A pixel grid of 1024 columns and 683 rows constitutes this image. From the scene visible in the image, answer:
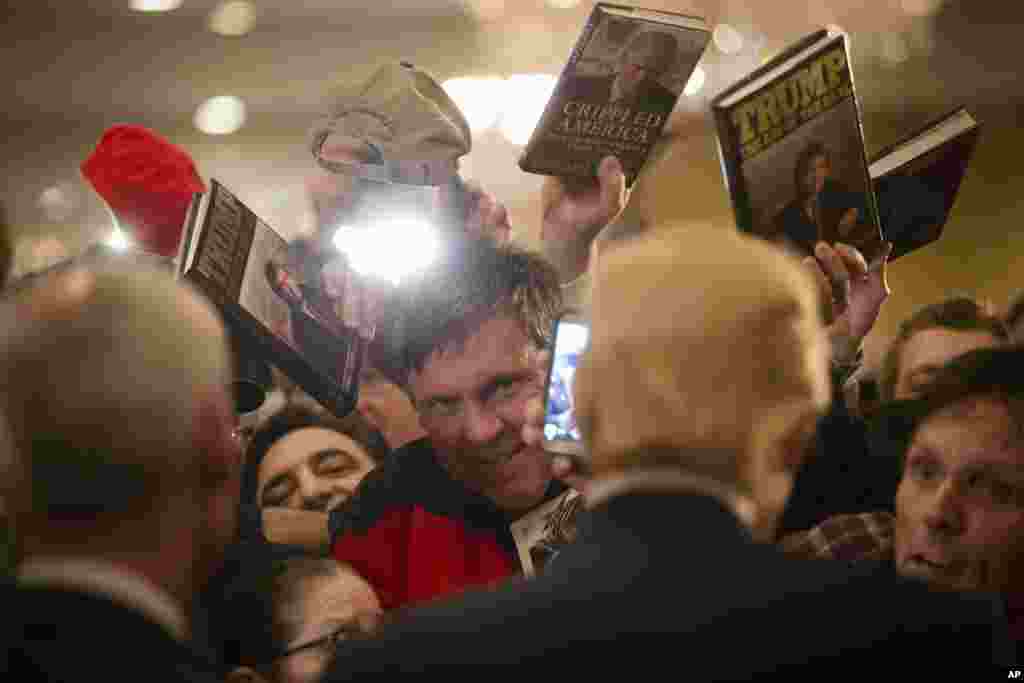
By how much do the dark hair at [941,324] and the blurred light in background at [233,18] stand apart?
286 centimetres

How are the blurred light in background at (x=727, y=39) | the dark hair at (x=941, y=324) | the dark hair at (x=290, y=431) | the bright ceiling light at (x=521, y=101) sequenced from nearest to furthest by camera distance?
the dark hair at (x=941, y=324), the dark hair at (x=290, y=431), the blurred light in background at (x=727, y=39), the bright ceiling light at (x=521, y=101)

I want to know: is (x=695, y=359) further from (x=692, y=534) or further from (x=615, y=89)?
(x=615, y=89)

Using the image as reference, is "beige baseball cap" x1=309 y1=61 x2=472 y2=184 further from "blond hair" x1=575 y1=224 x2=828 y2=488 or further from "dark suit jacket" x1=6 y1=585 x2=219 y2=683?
"dark suit jacket" x1=6 y1=585 x2=219 y2=683

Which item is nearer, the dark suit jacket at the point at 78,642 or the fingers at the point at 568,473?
the dark suit jacket at the point at 78,642

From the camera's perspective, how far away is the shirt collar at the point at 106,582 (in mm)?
1321

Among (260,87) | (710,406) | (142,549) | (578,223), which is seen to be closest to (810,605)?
(710,406)

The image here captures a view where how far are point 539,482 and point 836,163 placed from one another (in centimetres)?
62

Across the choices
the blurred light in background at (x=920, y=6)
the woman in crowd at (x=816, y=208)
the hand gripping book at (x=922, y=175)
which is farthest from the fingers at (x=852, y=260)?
the blurred light in background at (x=920, y=6)

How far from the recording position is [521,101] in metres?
5.32

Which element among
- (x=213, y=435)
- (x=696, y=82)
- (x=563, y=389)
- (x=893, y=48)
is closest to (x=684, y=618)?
(x=213, y=435)

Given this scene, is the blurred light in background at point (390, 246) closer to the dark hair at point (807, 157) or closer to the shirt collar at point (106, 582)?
the dark hair at point (807, 157)

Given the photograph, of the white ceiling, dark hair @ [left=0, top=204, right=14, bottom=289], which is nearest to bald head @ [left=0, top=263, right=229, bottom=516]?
dark hair @ [left=0, top=204, right=14, bottom=289]

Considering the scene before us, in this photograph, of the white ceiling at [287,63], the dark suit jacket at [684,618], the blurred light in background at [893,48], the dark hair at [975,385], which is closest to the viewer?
the dark suit jacket at [684,618]

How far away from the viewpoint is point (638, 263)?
1.43 meters
